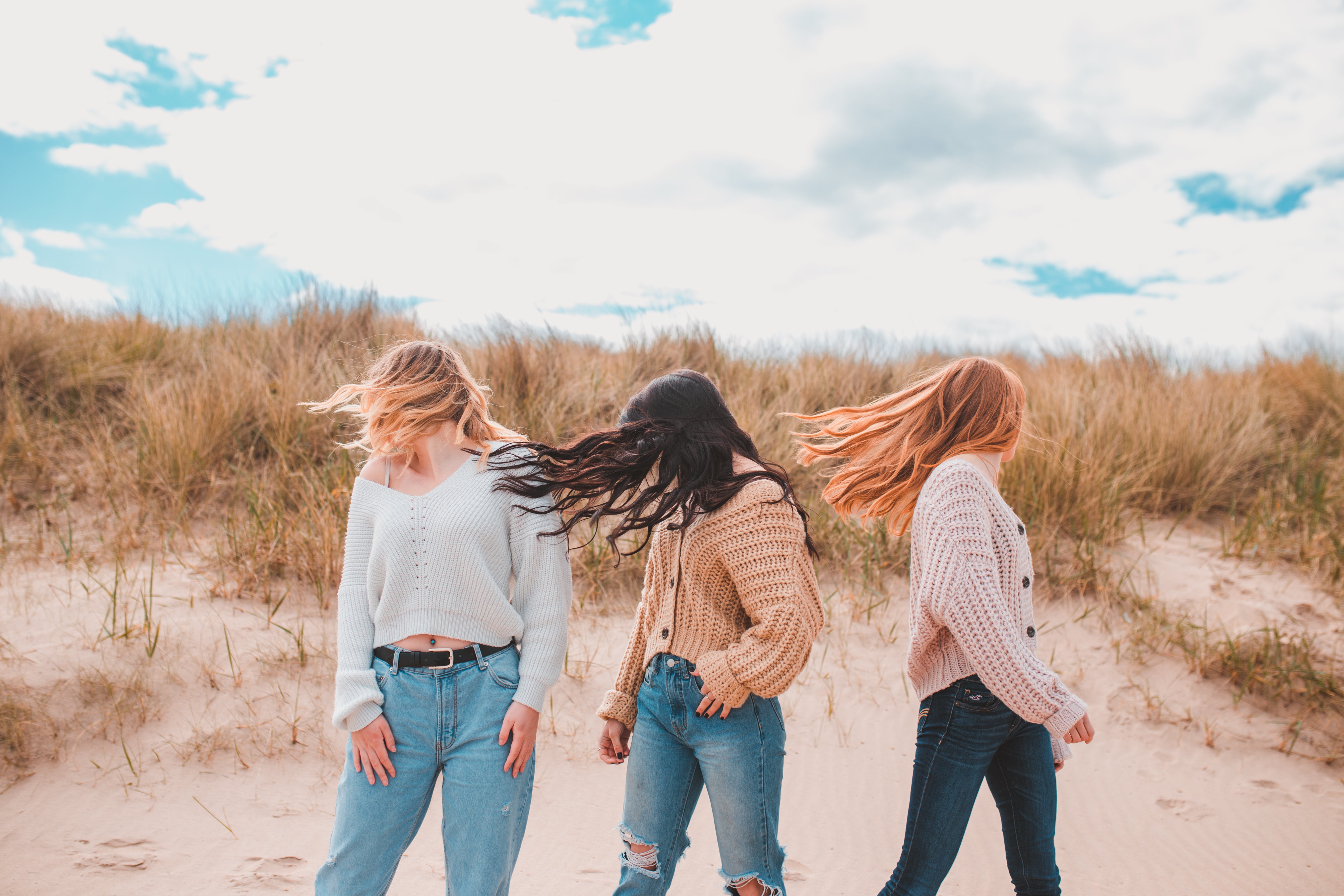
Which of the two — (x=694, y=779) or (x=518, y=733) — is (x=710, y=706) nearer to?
(x=694, y=779)

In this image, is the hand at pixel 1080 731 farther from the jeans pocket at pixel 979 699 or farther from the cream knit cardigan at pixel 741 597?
the cream knit cardigan at pixel 741 597

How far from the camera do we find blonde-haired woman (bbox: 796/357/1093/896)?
6.67 feet

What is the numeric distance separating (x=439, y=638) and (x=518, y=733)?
33 centimetres

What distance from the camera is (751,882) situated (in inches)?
78.0

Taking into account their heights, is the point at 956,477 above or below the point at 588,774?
above

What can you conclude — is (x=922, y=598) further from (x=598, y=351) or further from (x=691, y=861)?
(x=598, y=351)

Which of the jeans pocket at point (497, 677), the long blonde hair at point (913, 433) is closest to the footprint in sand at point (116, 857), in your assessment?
the jeans pocket at point (497, 677)

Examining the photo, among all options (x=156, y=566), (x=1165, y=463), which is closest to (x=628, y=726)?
(x=156, y=566)

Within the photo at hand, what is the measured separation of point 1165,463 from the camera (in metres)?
6.77

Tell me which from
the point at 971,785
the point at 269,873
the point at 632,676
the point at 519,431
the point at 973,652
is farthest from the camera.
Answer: the point at 519,431

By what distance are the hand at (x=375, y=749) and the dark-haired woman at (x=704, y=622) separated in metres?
0.57

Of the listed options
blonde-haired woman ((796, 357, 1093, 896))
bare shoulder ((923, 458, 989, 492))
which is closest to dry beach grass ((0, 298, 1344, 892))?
blonde-haired woman ((796, 357, 1093, 896))

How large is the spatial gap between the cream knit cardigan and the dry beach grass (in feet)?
8.70

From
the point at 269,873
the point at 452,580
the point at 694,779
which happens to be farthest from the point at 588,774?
the point at 452,580
